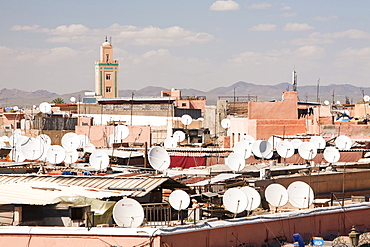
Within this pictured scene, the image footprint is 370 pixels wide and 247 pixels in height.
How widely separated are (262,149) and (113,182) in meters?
6.91

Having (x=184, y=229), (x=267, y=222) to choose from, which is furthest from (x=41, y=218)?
(x=267, y=222)

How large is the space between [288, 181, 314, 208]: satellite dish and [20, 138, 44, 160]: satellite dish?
9389mm

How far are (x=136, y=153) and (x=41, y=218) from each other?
12.8m

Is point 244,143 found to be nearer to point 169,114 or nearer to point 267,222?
point 267,222

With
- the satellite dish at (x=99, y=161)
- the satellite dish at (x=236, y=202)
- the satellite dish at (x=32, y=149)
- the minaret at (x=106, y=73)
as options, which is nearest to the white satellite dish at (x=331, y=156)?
the satellite dish at (x=99, y=161)

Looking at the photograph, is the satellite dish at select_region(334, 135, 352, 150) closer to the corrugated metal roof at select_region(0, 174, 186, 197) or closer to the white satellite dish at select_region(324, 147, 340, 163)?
the white satellite dish at select_region(324, 147, 340, 163)

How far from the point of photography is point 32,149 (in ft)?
71.4

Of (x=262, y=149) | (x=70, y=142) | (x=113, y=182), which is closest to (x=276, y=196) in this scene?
(x=113, y=182)

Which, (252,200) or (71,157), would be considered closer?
(252,200)

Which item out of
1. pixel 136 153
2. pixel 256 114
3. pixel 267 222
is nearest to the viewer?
pixel 267 222

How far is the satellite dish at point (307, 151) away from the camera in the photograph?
20.5 m

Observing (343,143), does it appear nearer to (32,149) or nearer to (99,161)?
(99,161)

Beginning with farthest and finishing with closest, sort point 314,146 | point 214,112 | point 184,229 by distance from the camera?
point 214,112
point 314,146
point 184,229

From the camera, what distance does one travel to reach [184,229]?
12516 millimetres
